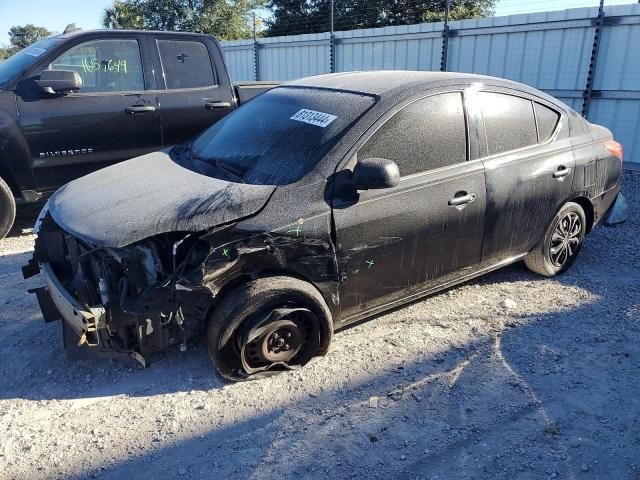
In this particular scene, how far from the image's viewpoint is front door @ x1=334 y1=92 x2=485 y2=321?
3.23 meters

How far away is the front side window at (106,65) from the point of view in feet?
17.8

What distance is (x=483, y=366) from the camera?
3.33 meters

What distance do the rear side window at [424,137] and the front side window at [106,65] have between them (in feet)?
11.8

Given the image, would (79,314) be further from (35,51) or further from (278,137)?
(35,51)

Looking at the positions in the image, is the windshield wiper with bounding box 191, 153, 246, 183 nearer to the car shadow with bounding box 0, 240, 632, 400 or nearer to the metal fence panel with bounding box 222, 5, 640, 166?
the car shadow with bounding box 0, 240, 632, 400

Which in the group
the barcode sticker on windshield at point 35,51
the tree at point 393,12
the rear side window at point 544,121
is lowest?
the rear side window at point 544,121

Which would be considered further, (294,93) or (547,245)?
(547,245)

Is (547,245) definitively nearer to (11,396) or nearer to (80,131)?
(11,396)

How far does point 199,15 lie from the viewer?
29094 millimetres

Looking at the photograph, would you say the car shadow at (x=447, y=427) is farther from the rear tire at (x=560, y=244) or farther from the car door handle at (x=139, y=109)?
the car door handle at (x=139, y=109)

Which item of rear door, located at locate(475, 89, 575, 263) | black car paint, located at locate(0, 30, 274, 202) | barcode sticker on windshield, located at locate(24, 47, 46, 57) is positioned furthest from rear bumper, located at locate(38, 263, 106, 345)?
barcode sticker on windshield, located at locate(24, 47, 46, 57)

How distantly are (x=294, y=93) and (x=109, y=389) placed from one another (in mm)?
2393

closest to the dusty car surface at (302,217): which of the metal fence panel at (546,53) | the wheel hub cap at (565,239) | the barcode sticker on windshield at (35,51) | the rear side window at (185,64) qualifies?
the wheel hub cap at (565,239)

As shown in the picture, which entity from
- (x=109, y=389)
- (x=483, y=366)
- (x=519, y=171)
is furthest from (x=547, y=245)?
(x=109, y=389)
